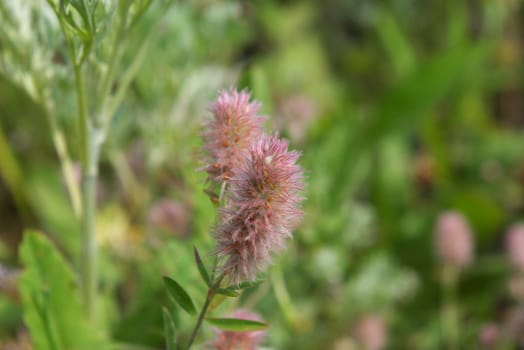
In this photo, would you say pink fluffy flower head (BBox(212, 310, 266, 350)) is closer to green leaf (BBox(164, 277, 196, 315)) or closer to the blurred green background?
green leaf (BBox(164, 277, 196, 315))

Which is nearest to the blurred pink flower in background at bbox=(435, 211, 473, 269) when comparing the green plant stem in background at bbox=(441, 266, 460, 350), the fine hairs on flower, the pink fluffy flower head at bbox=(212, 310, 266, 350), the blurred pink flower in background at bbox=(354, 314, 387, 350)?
the green plant stem in background at bbox=(441, 266, 460, 350)

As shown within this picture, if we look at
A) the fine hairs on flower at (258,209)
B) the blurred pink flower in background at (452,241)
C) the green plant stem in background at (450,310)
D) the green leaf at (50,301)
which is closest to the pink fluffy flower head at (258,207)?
the fine hairs on flower at (258,209)

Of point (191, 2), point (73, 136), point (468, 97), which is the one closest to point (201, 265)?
point (73, 136)

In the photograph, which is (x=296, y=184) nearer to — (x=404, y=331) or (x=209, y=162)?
(x=209, y=162)

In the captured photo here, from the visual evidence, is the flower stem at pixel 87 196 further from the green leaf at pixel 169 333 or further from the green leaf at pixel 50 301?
the green leaf at pixel 169 333

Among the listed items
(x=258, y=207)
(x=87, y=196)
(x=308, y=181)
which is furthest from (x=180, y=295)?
(x=308, y=181)

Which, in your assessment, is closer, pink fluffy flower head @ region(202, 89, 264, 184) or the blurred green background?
pink fluffy flower head @ region(202, 89, 264, 184)
